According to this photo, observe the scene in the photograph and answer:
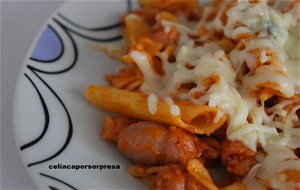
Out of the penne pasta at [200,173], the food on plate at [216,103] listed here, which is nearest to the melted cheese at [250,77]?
the food on plate at [216,103]

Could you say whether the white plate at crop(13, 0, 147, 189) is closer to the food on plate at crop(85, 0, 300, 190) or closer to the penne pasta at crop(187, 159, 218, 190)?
the food on plate at crop(85, 0, 300, 190)

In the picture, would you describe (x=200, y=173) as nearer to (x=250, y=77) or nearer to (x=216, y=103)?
(x=216, y=103)

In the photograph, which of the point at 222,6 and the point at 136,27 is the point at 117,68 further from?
the point at 222,6

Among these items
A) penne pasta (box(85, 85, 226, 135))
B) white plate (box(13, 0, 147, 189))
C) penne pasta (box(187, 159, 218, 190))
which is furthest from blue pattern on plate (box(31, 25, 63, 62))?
penne pasta (box(187, 159, 218, 190))

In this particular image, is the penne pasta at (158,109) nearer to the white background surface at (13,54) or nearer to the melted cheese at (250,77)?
the melted cheese at (250,77)

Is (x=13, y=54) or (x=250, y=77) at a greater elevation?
(x=13, y=54)

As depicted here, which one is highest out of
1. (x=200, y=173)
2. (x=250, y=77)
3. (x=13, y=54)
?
(x=13, y=54)

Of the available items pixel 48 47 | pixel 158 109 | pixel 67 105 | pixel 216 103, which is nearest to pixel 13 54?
pixel 48 47
